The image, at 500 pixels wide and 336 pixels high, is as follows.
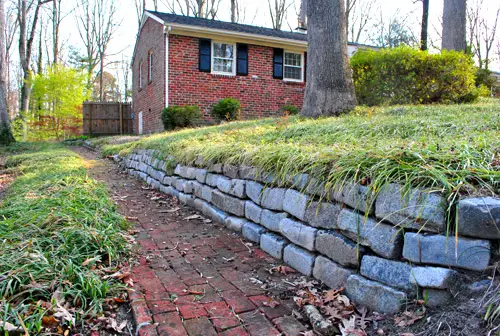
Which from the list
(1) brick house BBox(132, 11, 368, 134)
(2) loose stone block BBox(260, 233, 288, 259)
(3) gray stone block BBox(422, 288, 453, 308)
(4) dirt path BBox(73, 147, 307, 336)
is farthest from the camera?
(1) brick house BBox(132, 11, 368, 134)

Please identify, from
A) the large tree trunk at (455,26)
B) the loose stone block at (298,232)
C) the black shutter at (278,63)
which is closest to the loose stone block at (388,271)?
the loose stone block at (298,232)

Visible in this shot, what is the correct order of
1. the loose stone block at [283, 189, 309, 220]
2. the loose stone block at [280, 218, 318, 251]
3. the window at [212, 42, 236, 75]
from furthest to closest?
1. the window at [212, 42, 236, 75]
2. the loose stone block at [283, 189, 309, 220]
3. the loose stone block at [280, 218, 318, 251]

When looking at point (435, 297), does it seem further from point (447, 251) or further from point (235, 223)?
point (235, 223)

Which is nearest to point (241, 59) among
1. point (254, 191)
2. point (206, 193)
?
point (206, 193)

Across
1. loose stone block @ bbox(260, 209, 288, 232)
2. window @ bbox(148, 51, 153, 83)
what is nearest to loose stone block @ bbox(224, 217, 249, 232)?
loose stone block @ bbox(260, 209, 288, 232)

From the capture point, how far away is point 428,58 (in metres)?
6.99

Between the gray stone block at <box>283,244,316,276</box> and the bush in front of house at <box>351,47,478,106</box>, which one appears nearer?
the gray stone block at <box>283,244,316,276</box>

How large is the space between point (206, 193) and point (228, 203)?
1.77 ft

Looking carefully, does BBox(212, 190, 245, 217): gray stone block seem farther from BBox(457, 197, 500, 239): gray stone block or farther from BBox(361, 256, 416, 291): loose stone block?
BBox(457, 197, 500, 239): gray stone block

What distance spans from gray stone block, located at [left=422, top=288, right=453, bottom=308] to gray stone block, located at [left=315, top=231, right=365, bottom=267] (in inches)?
16.8

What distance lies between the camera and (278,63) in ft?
43.3

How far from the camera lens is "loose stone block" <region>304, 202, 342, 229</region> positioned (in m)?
2.38

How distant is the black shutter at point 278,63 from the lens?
13092 millimetres

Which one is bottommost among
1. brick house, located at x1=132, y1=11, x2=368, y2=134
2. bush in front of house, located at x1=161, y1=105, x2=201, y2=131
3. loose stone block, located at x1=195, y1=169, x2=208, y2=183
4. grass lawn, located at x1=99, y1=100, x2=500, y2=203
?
loose stone block, located at x1=195, y1=169, x2=208, y2=183
